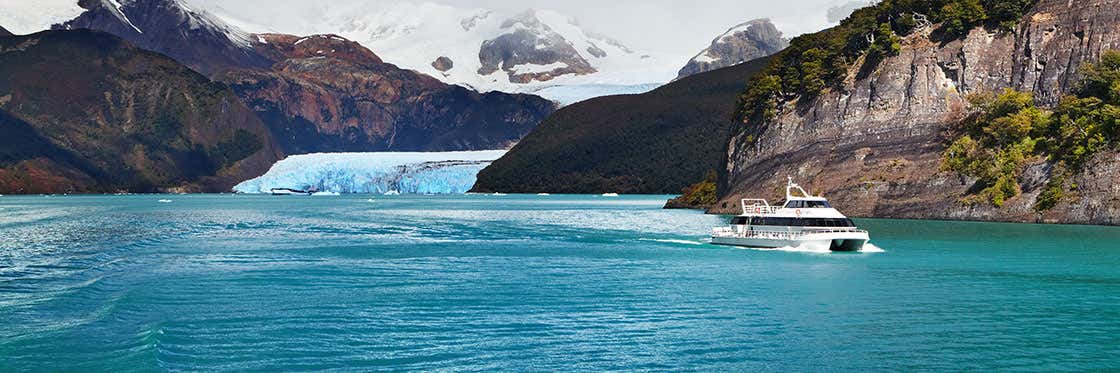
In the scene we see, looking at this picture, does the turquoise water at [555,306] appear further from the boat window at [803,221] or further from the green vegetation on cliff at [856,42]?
the green vegetation on cliff at [856,42]

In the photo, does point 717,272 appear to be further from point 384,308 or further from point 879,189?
point 879,189

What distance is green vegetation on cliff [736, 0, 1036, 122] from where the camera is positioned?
366 feet

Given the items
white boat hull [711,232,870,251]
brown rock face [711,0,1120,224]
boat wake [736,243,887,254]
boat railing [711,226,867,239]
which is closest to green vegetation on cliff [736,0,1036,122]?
brown rock face [711,0,1120,224]

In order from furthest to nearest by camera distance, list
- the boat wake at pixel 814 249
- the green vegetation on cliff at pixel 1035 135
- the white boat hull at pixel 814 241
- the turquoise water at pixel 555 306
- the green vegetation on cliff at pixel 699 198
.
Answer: the green vegetation on cliff at pixel 699 198 → the green vegetation on cliff at pixel 1035 135 → the boat wake at pixel 814 249 → the white boat hull at pixel 814 241 → the turquoise water at pixel 555 306

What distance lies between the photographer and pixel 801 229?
216 feet

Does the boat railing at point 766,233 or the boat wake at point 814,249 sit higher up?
the boat railing at point 766,233

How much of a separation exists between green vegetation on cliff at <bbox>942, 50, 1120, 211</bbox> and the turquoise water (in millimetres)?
20973

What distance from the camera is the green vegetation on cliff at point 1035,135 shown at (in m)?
90.9

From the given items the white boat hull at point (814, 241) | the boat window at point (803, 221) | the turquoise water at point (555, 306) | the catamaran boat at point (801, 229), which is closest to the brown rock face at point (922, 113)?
the turquoise water at point (555, 306)

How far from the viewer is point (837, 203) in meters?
109

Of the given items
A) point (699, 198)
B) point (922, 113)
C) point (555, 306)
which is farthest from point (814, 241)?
point (699, 198)

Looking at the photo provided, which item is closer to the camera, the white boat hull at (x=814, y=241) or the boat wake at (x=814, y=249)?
the white boat hull at (x=814, y=241)

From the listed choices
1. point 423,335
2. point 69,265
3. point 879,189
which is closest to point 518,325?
point 423,335

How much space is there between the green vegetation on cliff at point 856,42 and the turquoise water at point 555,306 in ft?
147
